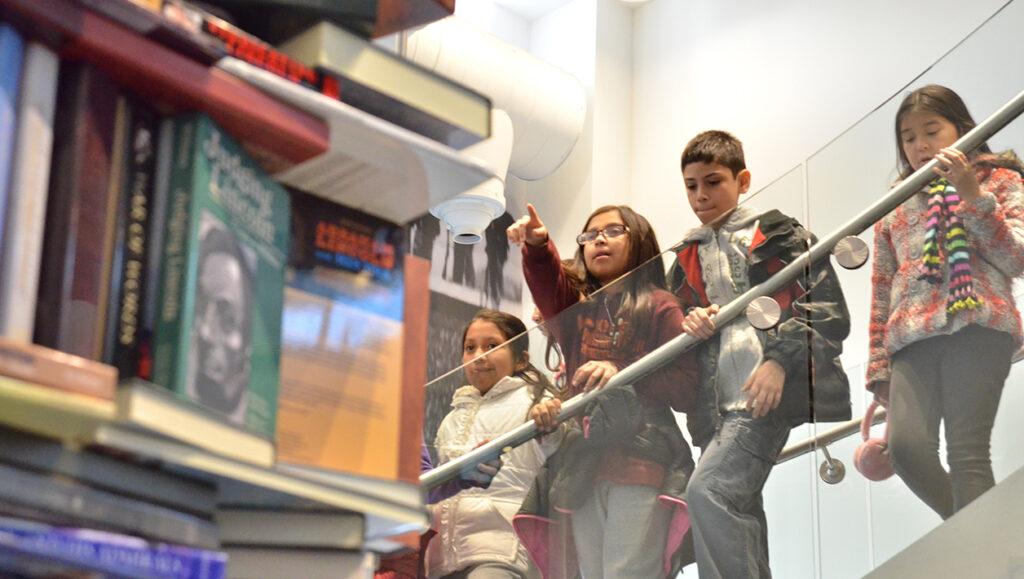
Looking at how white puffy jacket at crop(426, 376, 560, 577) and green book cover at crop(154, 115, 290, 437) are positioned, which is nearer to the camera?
green book cover at crop(154, 115, 290, 437)

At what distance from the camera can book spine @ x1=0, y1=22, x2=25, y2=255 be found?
2.22ft

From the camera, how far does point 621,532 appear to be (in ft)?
7.22

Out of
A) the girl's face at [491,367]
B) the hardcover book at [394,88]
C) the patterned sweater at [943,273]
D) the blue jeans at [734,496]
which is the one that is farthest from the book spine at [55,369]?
the girl's face at [491,367]

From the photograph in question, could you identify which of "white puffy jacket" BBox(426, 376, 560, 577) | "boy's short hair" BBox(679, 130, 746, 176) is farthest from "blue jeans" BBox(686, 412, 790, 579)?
"boy's short hair" BBox(679, 130, 746, 176)

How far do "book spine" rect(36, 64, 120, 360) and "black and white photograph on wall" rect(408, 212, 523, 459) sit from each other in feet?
10.9

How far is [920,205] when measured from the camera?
2.14 meters

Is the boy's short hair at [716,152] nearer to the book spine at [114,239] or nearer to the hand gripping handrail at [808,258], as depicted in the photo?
the hand gripping handrail at [808,258]

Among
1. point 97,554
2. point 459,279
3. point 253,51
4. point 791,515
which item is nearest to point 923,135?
point 791,515

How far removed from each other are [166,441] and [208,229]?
16cm

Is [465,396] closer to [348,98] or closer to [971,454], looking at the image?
[971,454]

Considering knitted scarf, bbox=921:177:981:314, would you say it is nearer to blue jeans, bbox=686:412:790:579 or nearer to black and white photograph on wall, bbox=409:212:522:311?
blue jeans, bbox=686:412:790:579

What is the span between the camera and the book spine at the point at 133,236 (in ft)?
2.34

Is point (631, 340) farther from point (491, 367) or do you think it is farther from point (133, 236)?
point (133, 236)

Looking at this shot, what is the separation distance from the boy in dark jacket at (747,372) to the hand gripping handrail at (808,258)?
0.7 inches
